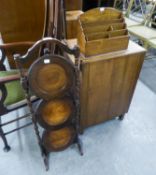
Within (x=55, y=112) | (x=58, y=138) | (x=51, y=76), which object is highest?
(x=51, y=76)

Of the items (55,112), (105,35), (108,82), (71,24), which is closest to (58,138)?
(55,112)

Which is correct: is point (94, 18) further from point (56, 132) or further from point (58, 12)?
point (56, 132)

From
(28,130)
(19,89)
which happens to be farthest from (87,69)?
(28,130)

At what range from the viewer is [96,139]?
159 centimetres

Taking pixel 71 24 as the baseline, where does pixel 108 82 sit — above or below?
below

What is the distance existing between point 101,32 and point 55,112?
65 cm

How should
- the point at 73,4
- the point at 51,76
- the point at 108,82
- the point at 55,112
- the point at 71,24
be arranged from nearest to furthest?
the point at 51,76
the point at 55,112
the point at 108,82
the point at 71,24
the point at 73,4

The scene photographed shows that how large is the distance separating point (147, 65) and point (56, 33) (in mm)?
1810

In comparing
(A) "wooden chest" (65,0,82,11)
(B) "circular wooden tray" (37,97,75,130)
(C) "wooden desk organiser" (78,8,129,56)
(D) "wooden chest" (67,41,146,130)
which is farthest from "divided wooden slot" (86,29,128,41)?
(A) "wooden chest" (65,0,82,11)

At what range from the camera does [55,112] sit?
112 centimetres

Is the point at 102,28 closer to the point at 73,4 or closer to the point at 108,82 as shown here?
the point at 108,82

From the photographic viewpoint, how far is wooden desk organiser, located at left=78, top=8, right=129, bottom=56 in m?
1.17

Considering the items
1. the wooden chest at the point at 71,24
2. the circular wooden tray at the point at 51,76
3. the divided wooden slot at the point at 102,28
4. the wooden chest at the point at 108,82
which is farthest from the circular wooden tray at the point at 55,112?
the wooden chest at the point at 71,24

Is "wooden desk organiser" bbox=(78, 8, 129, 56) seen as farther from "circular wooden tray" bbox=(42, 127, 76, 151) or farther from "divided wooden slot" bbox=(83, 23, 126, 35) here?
"circular wooden tray" bbox=(42, 127, 76, 151)
